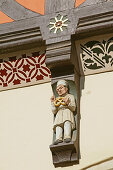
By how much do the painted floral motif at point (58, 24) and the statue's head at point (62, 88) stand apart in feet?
1.26

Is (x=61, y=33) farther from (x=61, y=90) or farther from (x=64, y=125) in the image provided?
(x=64, y=125)

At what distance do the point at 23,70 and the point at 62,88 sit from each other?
1.44 ft

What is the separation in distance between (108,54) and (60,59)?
0.35m

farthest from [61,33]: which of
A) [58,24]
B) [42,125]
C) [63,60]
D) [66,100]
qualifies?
[42,125]

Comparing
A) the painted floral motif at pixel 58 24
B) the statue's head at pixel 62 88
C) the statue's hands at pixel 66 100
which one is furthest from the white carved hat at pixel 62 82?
the painted floral motif at pixel 58 24

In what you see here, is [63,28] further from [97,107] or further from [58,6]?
[97,107]

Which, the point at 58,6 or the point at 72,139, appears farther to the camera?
the point at 58,6

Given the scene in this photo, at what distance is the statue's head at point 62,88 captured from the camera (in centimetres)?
452

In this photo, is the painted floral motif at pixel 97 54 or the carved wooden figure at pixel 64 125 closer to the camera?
the carved wooden figure at pixel 64 125

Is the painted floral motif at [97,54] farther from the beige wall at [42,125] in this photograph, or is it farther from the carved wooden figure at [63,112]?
the carved wooden figure at [63,112]

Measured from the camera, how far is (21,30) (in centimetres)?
479

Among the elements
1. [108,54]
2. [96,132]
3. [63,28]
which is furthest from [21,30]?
[96,132]

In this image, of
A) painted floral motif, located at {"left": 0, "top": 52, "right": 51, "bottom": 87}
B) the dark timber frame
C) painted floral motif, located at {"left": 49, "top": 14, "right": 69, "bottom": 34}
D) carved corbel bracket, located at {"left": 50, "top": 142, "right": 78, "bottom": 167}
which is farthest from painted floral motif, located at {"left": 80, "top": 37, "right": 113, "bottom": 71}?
carved corbel bracket, located at {"left": 50, "top": 142, "right": 78, "bottom": 167}

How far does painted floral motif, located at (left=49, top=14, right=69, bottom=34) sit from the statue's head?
1.26ft
